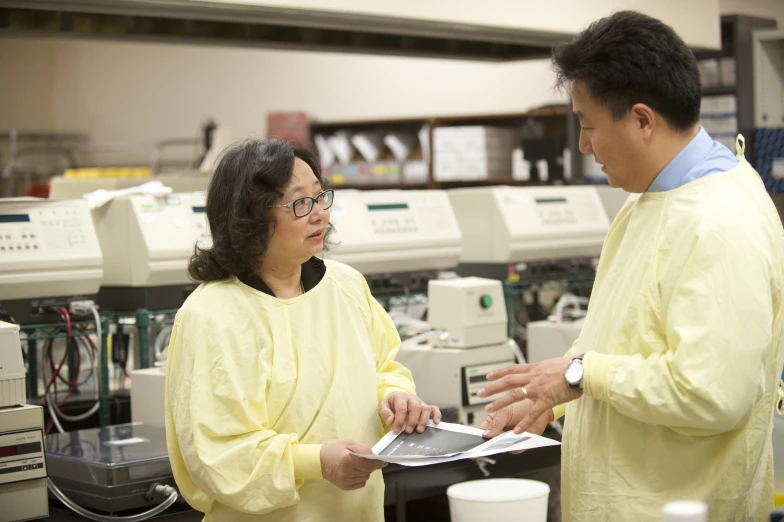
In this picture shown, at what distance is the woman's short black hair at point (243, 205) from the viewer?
1587 millimetres

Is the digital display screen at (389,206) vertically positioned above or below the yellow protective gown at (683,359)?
above

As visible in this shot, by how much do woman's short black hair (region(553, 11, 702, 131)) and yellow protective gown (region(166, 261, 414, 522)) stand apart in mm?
577

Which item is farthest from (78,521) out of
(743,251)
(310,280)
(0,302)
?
(743,251)

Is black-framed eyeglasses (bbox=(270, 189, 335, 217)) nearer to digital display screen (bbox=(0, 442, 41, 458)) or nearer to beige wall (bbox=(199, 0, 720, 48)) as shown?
digital display screen (bbox=(0, 442, 41, 458))

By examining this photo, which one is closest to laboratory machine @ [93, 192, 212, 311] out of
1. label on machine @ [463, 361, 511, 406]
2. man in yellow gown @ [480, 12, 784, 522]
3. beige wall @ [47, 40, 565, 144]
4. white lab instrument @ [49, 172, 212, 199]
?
white lab instrument @ [49, 172, 212, 199]

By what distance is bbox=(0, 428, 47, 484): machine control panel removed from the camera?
1895 millimetres

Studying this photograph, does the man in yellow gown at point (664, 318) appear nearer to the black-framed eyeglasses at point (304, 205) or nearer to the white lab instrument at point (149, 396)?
the black-framed eyeglasses at point (304, 205)

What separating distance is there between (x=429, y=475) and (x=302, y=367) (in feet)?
3.63

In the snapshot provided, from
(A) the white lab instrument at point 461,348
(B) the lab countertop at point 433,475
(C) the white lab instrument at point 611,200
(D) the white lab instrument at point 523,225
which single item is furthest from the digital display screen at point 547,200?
(B) the lab countertop at point 433,475

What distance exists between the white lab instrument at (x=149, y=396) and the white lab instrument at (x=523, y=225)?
4.64 ft

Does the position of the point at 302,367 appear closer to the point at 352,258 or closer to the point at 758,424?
the point at 758,424

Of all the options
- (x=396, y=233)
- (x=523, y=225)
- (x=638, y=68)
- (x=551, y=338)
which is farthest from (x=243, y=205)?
(x=523, y=225)

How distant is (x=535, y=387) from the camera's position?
1.47 m

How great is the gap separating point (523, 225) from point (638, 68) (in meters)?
2.06
